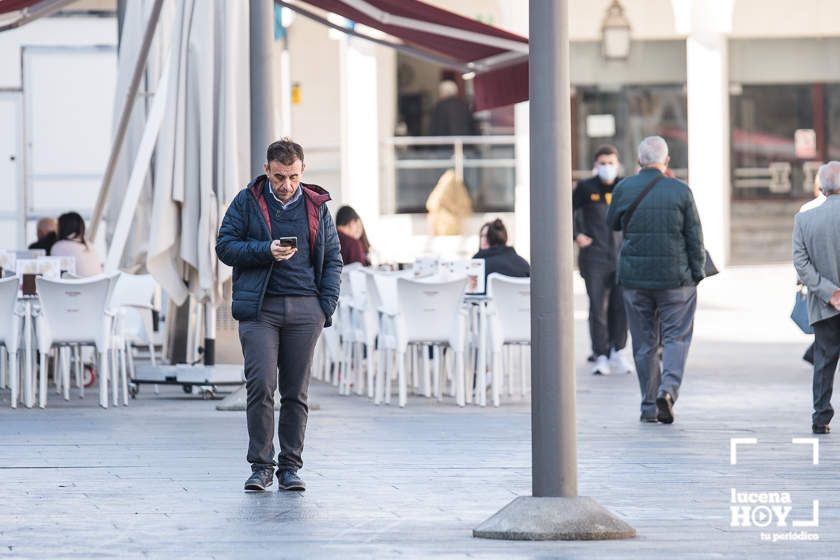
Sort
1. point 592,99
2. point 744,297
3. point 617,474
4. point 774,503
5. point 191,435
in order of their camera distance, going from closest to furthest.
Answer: point 774,503 → point 617,474 → point 191,435 → point 744,297 → point 592,99

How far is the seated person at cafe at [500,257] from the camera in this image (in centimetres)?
1454

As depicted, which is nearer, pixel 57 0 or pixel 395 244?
pixel 57 0

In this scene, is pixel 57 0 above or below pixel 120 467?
above

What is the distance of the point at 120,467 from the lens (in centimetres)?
992

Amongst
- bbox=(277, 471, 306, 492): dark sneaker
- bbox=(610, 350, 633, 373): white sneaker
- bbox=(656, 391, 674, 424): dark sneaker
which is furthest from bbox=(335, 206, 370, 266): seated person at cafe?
bbox=(277, 471, 306, 492): dark sneaker

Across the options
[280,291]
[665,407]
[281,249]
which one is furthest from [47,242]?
[281,249]

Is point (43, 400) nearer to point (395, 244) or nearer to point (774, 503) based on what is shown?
point (774, 503)

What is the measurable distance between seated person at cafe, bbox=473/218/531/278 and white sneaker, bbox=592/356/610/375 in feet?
5.38

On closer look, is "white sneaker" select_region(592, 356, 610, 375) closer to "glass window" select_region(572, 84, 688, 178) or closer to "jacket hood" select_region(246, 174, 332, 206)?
"jacket hood" select_region(246, 174, 332, 206)

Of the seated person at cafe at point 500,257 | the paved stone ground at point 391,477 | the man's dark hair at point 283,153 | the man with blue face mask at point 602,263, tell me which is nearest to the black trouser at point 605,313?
the man with blue face mask at point 602,263

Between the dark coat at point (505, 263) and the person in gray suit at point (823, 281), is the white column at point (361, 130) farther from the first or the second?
the person in gray suit at point (823, 281)

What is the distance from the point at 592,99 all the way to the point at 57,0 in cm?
1592

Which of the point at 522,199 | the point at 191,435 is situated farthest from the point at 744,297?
the point at 191,435

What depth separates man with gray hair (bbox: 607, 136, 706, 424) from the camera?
39.9 feet
